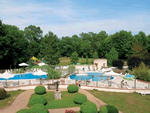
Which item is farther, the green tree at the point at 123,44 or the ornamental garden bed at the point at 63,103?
the green tree at the point at 123,44

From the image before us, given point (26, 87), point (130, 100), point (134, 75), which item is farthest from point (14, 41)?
point (130, 100)

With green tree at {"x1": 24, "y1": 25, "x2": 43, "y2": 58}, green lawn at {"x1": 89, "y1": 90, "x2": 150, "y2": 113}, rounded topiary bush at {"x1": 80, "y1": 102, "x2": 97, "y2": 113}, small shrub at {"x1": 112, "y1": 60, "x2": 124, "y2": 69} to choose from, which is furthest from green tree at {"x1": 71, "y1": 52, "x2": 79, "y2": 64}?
rounded topiary bush at {"x1": 80, "y1": 102, "x2": 97, "y2": 113}

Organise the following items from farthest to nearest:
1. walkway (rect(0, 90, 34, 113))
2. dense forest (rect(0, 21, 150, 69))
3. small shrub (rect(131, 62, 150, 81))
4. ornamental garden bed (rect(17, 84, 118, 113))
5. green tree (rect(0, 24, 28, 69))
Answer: dense forest (rect(0, 21, 150, 69)), green tree (rect(0, 24, 28, 69)), small shrub (rect(131, 62, 150, 81)), walkway (rect(0, 90, 34, 113)), ornamental garden bed (rect(17, 84, 118, 113))

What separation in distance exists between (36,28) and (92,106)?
200ft

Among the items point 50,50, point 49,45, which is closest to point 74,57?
point 50,50

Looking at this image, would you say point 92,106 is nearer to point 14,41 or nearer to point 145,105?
point 145,105

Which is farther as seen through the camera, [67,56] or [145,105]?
[67,56]

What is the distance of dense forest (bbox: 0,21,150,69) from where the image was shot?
35.9 meters

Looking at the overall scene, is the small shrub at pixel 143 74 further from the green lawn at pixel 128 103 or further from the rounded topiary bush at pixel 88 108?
the rounded topiary bush at pixel 88 108

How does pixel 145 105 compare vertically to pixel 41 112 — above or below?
below

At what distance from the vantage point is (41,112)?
8961 mm

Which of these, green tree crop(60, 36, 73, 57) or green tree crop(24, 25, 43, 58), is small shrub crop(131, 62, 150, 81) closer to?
green tree crop(24, 25, 43, 58)

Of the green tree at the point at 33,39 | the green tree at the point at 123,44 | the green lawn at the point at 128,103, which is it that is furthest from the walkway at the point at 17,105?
the green tree at the point at 123,44

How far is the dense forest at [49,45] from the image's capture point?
1414 inches
